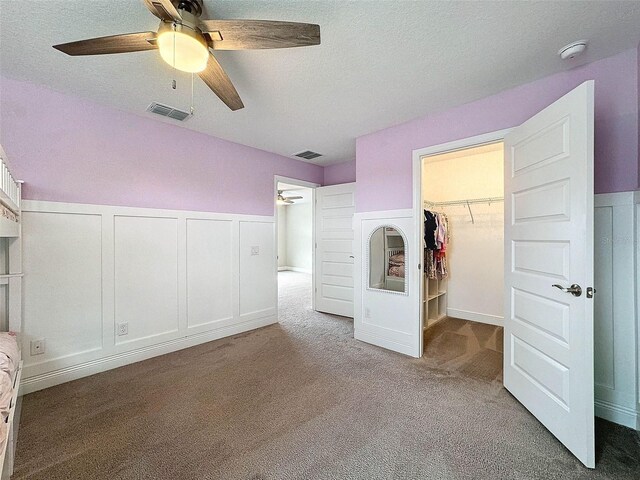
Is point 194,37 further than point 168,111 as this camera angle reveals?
A: No

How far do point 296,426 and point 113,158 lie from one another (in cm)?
284

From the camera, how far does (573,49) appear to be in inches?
68.6

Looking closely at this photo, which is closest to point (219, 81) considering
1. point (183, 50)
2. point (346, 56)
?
point (183, 50)

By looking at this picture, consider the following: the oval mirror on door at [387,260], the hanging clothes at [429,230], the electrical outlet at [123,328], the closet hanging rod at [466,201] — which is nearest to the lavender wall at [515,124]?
the oval mirror on door at [387,260]

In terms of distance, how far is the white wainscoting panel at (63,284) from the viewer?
2.18m

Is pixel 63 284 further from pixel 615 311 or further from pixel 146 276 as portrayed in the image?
pixel 615 311

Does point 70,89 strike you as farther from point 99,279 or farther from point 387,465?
point 387,465

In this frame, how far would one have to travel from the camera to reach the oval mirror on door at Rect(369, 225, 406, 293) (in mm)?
3021

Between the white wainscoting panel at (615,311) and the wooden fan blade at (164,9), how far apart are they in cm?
276

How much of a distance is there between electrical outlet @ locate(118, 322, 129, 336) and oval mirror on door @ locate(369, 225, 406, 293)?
260cm

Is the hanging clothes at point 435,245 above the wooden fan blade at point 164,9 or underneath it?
underneath

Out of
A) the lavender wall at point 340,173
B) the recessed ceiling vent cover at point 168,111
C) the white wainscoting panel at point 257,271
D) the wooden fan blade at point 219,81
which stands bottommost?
the white wainscoting panel at point 257,271

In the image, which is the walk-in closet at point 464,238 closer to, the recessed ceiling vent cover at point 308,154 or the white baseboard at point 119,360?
the recessed ceiling vent cover at point 308,154

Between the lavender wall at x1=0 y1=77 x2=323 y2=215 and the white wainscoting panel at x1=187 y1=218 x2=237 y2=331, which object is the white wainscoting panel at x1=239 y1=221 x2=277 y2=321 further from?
the lavender wall at x1=0 y1=77 x2=323 y2=215
